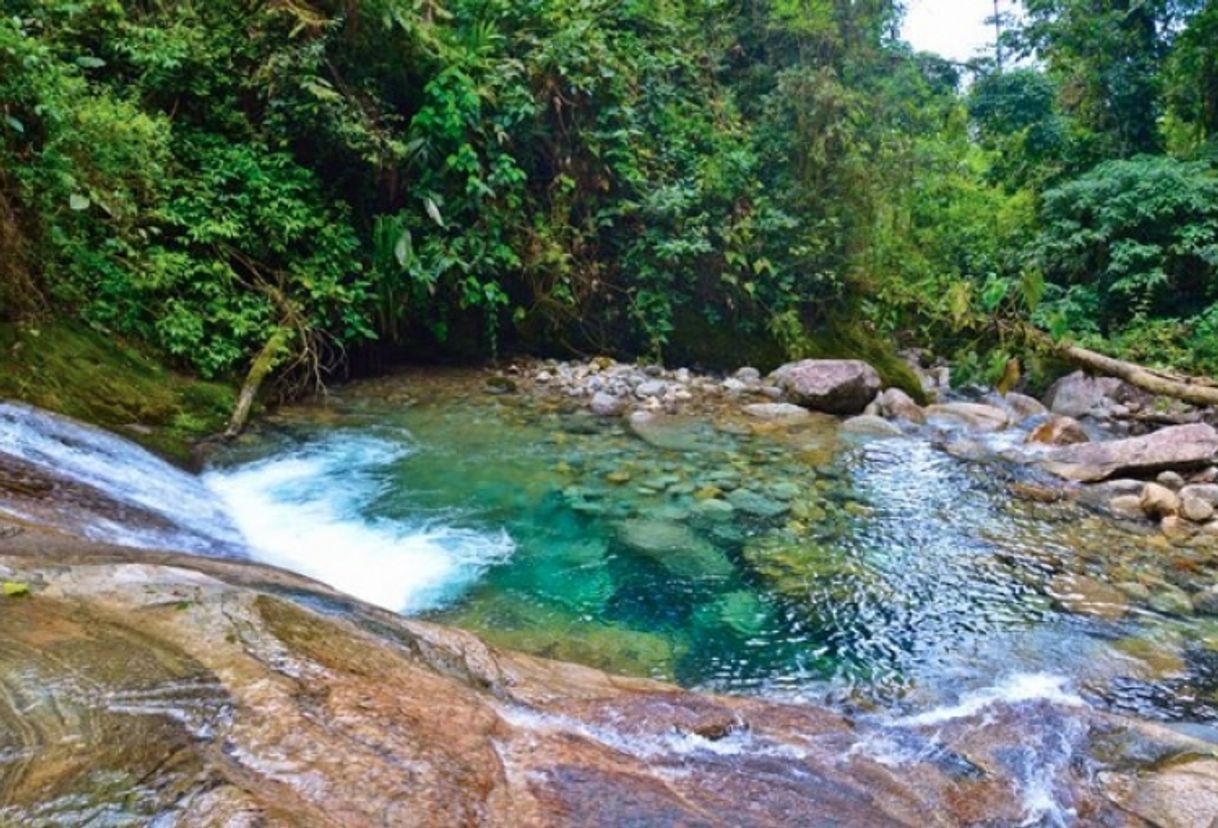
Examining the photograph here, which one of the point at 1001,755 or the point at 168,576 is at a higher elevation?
the point at 168,576

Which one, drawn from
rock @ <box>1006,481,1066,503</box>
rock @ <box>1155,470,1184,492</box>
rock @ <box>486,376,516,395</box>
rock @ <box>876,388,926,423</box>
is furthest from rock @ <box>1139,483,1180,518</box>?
rock @ <box>486,376,516,395</box>

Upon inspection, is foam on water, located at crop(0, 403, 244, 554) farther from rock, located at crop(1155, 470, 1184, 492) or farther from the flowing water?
rock, located at crop(1155, 470, 1184, 492)

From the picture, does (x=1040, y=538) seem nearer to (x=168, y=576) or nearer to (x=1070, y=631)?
(x=1070, y=631)

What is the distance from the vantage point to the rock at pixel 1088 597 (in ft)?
14.7

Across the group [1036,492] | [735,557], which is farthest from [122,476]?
[1036,492]

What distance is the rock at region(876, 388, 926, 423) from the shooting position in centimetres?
852

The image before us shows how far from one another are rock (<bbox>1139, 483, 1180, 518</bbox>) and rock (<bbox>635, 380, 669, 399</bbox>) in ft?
15.1

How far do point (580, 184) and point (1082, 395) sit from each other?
22.2ft

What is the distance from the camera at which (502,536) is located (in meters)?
5.25

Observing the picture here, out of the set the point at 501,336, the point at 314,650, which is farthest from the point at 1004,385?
the point at 314,650

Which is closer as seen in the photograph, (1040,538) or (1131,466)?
(1040,538)

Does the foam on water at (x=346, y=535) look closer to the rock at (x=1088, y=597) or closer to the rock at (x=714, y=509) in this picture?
the rock at (x=714, y=509)

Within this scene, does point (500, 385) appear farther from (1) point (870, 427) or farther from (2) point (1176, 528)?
(2) point (1176, 528)

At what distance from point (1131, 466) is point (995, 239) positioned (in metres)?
8.93
